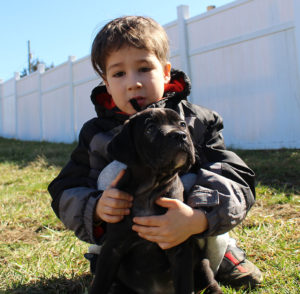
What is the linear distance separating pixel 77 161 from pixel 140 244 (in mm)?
904

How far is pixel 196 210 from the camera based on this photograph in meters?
2.00

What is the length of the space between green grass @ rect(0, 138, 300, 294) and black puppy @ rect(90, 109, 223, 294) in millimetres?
558

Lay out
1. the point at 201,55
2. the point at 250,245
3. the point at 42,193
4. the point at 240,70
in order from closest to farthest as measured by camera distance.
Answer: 1. the point at 250,245
2. the point at 42,193
3. the point at 240,70
4. the point at 201,55

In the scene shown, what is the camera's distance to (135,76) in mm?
2352

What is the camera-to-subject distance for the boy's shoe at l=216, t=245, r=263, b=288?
2.36 metres

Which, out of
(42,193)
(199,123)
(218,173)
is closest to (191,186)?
(218,173)

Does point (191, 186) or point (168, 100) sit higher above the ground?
point (168, 100)

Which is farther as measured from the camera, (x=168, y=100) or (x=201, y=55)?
(x=201, y=55)

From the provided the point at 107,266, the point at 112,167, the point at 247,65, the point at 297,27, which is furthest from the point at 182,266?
the point at 247,65

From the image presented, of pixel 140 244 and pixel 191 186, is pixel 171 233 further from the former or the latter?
pixel 191 186

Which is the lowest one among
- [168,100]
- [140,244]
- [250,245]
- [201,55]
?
[250,245]

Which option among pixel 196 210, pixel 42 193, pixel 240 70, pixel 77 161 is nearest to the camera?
pixel 196 210

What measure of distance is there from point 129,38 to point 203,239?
131cm

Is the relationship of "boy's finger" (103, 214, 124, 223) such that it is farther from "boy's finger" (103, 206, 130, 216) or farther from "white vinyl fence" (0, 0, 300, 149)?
"white vinyl fence" (0, 0, 300, 149)
